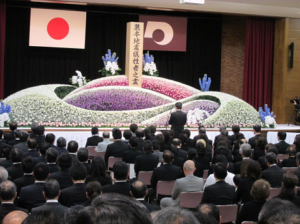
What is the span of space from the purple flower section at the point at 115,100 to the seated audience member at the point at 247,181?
6.84 metres

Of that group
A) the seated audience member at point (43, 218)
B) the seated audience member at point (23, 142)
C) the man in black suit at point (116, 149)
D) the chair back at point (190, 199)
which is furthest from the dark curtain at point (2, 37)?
the seated audience member at point (43, 218)

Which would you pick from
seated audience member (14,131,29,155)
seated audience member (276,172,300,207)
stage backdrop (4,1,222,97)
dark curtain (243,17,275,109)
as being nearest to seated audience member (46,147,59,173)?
seated audience member (14,131,29,155)

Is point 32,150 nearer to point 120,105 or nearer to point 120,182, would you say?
point 120,182

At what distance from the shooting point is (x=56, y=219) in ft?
4.92

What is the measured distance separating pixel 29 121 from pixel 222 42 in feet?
28.6

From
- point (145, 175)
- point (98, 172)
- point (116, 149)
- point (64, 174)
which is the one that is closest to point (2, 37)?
point (116, 149)

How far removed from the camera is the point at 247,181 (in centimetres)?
426

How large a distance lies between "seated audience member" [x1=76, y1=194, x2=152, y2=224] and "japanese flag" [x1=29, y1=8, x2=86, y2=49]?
41.7 feet

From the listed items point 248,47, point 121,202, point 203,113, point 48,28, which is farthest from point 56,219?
point 248,47

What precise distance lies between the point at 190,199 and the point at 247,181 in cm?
62

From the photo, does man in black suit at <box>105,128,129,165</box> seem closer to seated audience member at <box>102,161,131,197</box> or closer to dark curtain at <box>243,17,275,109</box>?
seated audience member at <box>102,161,131,197</box>

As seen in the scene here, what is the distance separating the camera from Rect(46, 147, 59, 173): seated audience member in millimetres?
4809

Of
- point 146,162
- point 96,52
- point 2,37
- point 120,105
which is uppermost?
point 2,37

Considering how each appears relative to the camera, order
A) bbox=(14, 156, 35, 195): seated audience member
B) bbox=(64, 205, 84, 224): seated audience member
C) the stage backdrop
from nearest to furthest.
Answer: bbox=(64, 205, 84, 224): seated audience member
bbox=(14, 156, 35, 195): seated audience member
the stage backdrop
